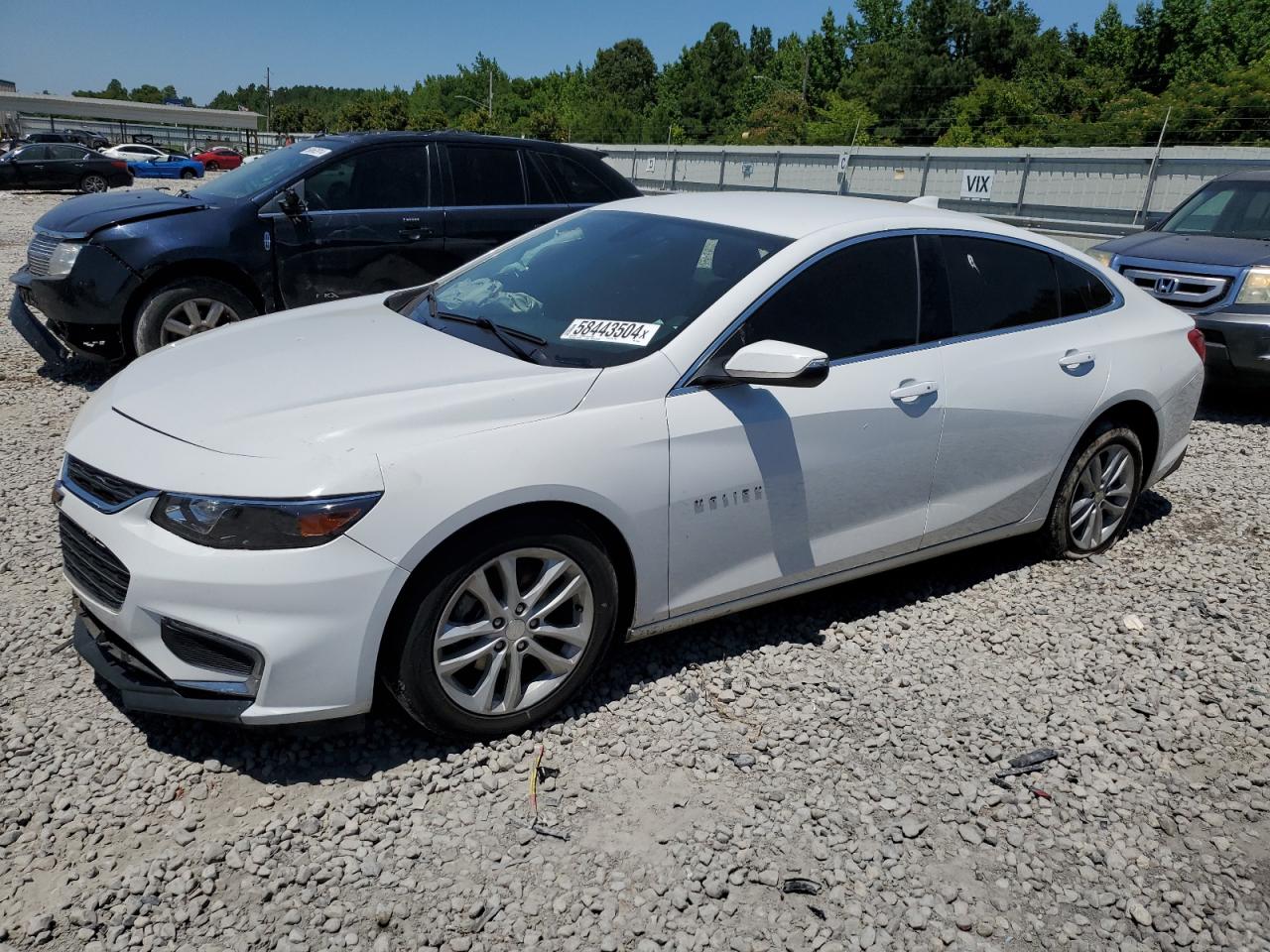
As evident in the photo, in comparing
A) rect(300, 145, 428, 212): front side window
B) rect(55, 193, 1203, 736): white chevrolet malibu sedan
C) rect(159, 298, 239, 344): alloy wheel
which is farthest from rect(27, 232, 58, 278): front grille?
rect(55, 193, 1203, 736): white chevrolet malibu sedan

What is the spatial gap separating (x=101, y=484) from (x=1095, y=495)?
4191 mm

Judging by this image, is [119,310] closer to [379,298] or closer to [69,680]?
[379,298]

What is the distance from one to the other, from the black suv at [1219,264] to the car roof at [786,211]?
4009 millimetres

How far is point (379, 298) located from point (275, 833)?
95.7 inches

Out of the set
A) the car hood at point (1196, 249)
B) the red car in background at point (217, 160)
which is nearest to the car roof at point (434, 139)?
the car hood at point (1196, 249)

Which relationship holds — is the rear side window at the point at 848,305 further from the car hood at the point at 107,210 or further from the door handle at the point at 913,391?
the car hood at the point at 107,210

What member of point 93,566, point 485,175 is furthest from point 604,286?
point 485,175

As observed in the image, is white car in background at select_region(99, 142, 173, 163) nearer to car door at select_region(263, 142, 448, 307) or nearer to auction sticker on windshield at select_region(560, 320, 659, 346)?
car door at select_region(263, 142, 448, 307)

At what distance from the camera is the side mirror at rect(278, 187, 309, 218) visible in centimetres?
695

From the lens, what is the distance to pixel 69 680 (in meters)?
3.47

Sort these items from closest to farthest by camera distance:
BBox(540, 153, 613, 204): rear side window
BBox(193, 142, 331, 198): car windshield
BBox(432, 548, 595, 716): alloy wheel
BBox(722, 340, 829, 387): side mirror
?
BBox(432, 548, 595, 716): alloy wheel
BBox(722, 340, 829, 387): side mirror
BBox(193, 142, 331, 198): car windshield
BBox(540, 153, 613, 204): rear side window

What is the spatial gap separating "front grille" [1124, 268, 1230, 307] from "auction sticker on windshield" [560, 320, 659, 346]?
578cm

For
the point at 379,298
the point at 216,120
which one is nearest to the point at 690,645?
the point at 379,298

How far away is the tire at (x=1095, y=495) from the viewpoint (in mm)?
4633
